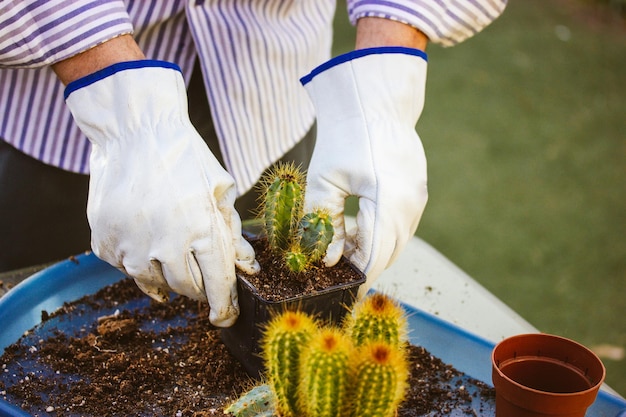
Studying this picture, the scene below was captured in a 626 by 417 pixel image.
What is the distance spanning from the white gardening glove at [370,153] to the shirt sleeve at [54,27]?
0.35 metres

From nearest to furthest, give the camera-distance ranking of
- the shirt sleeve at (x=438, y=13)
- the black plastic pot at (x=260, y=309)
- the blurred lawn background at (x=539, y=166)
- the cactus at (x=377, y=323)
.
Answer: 1. the cactus at (x=377, y=323)
2. the black plastic pot at (x=260, y=309)
3. the shirt sleeve at (x=438, y=13)
4. the blurred lawn background at (x=539, y=166)

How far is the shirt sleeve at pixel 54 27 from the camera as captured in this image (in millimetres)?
1039

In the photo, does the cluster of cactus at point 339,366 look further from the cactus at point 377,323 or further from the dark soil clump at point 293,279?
the dark soil clump at point 293,279

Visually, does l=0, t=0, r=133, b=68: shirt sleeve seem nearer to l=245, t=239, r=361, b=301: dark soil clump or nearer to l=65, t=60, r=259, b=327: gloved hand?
l=65, t=60, r=259, b=327: gloved hand

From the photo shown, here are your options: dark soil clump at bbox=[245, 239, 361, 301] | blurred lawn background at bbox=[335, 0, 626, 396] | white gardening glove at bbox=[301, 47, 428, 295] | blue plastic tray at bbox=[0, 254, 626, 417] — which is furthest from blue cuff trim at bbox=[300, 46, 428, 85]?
blurred lawn background at bbox=[335, 0, 626, 396]

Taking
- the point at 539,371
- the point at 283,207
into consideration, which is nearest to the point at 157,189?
the point at 283,207

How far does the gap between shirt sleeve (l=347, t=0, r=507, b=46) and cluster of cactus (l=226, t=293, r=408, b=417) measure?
555mm

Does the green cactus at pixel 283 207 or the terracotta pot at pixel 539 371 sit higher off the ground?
the green cactus at pixel 283 207

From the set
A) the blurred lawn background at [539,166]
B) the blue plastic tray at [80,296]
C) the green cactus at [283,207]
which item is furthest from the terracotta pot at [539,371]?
the blurred lawn background at [539,166]

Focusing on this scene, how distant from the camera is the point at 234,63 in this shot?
4.42 feet

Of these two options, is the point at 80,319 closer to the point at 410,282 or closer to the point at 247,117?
the point at 247,117

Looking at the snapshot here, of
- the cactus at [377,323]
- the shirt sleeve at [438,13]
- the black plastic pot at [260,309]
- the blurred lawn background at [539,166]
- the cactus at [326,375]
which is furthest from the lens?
the blurred lawn background at [539,166]

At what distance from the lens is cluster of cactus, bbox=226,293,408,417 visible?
81 cm

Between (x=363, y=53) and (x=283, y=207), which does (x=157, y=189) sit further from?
(x=363, y=53)
